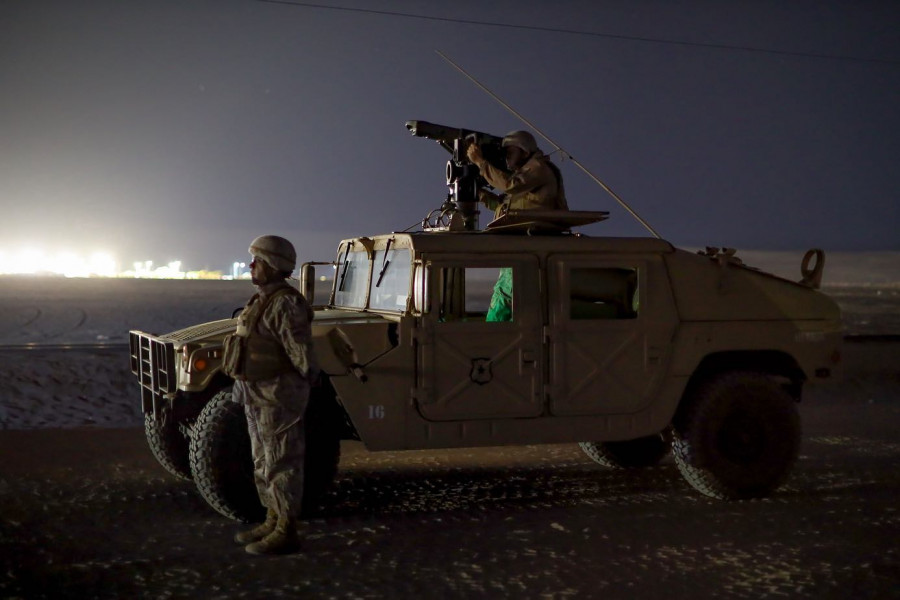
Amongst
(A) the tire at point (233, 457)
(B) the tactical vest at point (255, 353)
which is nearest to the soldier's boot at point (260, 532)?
(A) the tire at point (233, 457)

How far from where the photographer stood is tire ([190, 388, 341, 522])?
19.3 ft

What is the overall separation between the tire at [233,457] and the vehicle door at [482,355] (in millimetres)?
666

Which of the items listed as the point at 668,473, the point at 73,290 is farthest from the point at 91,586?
the point at 73,290

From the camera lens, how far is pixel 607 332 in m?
6.64

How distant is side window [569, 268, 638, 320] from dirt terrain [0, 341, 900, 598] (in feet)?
4.13

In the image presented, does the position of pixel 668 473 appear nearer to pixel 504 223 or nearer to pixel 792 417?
pixel 792 417

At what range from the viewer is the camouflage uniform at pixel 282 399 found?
5.35m

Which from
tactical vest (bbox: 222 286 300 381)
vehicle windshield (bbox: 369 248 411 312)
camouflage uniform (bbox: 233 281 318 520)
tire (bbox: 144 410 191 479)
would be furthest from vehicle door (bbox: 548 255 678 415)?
tire (bbox: 144 410 191 479)

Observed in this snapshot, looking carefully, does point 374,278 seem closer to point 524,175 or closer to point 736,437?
point 524,175

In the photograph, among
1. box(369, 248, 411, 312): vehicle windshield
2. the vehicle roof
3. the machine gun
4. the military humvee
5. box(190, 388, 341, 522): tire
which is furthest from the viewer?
the machine gun

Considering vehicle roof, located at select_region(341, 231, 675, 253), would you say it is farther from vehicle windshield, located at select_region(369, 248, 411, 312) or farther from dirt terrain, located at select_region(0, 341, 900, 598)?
dirt terrain, located at select_region(0, 341, 900, 598)

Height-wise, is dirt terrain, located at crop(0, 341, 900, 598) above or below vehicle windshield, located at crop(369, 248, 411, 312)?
below

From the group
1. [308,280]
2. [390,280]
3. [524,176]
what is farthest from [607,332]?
[308,280]

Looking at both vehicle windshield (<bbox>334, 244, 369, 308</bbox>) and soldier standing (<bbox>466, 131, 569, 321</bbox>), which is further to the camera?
soldier standing (<bbox>466, 131, 569, 321</bbox>)
